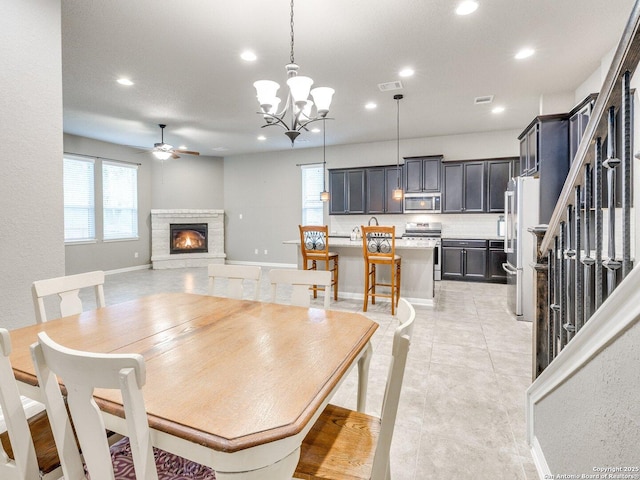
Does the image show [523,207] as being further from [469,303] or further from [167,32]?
[167,32]

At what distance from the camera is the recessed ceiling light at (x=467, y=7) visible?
266cm

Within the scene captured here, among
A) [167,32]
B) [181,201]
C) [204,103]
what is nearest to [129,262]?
[181,201]

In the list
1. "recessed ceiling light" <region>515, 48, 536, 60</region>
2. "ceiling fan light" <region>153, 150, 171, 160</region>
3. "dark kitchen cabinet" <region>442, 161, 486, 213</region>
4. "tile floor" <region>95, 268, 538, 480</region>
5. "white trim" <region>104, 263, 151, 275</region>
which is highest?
"recessed ceiling light" <region>515, 48, 536, 60</region>

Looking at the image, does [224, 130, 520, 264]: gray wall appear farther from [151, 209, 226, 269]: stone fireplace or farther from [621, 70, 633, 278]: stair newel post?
[621, 70, 633, 278]: stair newel post

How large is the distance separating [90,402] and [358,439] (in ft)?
2.95

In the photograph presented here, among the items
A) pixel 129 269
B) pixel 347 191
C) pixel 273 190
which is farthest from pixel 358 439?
pixel 129 269

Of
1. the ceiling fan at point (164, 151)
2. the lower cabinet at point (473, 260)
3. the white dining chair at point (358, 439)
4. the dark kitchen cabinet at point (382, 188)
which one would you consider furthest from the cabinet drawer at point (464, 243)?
the white dining chair at point (358, 439)

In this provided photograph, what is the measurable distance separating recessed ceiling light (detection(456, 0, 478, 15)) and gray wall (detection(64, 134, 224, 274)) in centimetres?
710

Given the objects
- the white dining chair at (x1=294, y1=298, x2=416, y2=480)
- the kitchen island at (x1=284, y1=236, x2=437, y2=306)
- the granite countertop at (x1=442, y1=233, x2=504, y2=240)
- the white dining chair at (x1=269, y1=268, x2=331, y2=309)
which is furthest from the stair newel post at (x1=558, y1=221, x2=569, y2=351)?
the granite countertop at (x1=442, y1=233, x2=504, y2=240)

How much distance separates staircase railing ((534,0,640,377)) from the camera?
38.5 inches

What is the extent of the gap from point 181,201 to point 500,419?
8.32 meters

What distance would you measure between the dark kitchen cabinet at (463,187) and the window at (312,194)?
286 centimetres

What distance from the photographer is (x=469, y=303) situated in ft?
16.3

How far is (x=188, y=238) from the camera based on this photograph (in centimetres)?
873
